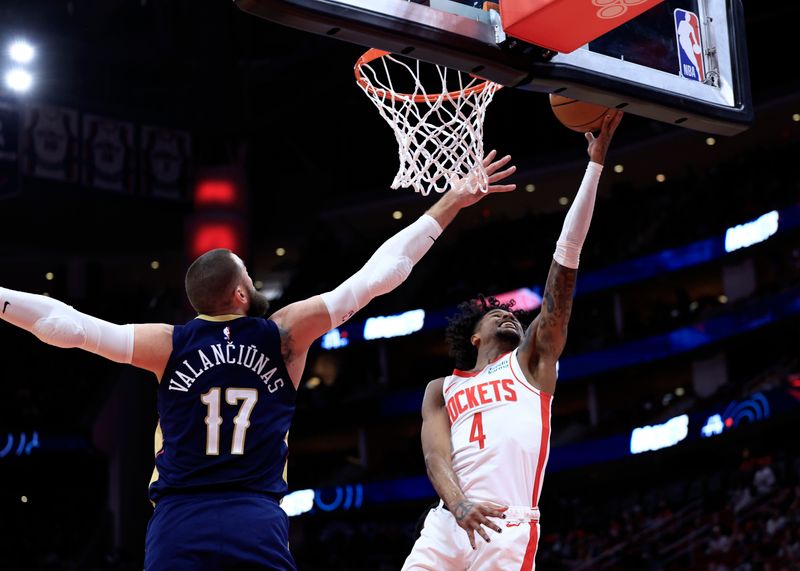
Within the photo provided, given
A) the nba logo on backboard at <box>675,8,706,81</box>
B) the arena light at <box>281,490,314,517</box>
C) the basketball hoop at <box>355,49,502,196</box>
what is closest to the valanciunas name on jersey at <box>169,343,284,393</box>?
the basketball hoop at <box>355,49,502,196</box>

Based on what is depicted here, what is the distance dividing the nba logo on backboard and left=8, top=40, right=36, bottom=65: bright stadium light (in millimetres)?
14982

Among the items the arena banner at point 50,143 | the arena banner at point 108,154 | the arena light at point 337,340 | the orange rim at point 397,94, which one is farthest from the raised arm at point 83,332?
the arena light at point 337,340

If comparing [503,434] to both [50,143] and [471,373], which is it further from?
[50,143]

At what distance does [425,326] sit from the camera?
25078mm

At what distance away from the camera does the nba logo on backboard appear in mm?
5121

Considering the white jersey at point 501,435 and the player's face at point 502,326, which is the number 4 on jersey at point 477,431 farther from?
the player's face at point 502,326

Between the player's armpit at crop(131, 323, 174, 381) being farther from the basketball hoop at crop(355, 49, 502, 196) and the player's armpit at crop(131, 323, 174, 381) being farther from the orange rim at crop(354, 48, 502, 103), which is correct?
the orange rim at crop(354, 48, 502, 103)

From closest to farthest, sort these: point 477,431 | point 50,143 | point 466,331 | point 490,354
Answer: point 477,431, point 490,354, point 466,331, point 50,143

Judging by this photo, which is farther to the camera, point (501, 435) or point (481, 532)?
point (501, 435)

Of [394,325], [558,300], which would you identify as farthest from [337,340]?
[558,300]

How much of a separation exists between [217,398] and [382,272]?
2.42ft

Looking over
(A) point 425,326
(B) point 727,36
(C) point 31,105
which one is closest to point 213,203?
(C) point 31,105

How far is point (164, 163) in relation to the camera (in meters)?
21.5

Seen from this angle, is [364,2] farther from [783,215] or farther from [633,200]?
[633,200]
